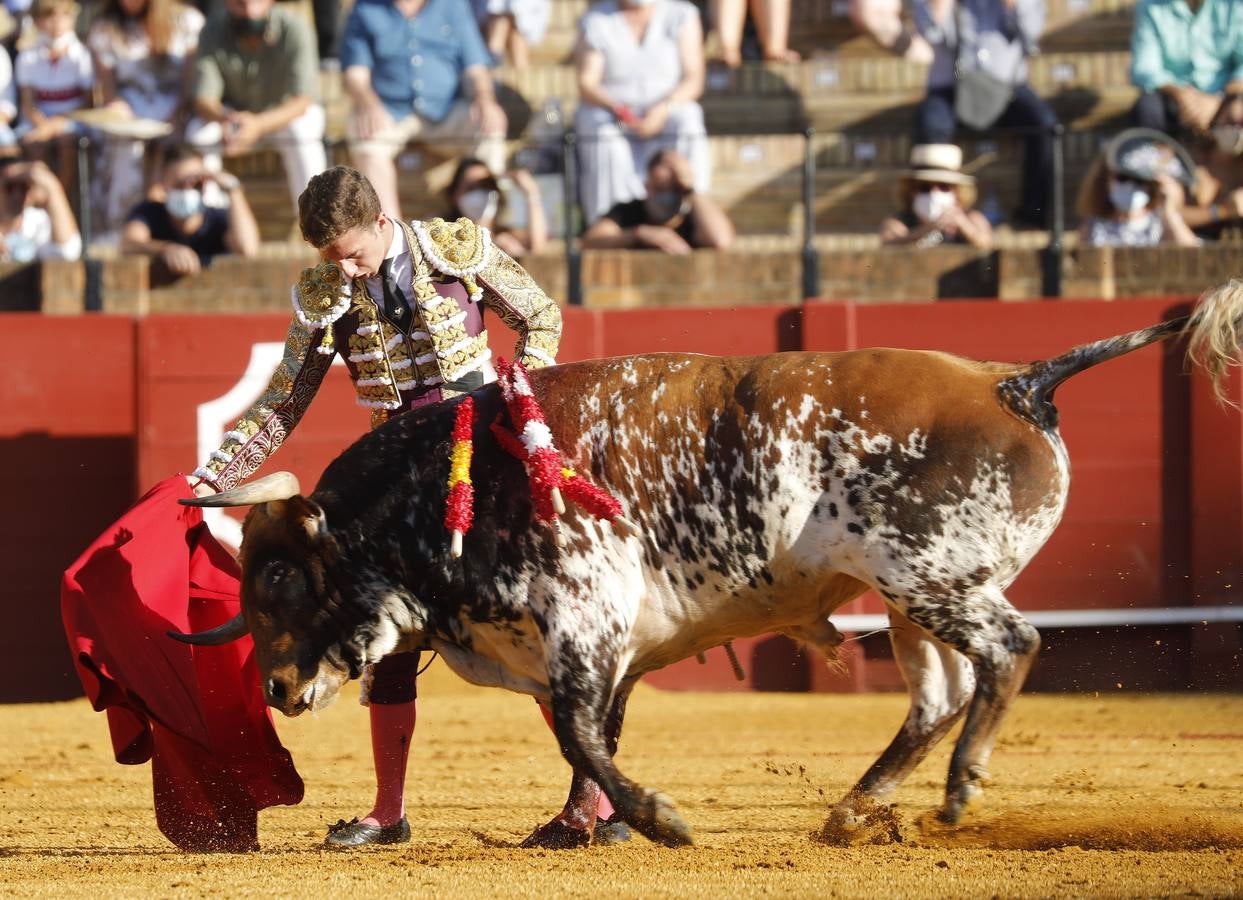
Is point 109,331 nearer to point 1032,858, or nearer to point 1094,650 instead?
point 1094,650

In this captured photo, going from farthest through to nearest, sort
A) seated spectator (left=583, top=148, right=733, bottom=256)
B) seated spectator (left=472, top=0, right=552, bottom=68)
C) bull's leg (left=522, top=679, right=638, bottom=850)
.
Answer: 1. seated spectator (left=472, top=0, right=552, bottom=68)
2. seated spectator (left=583, top=148, right=733, bottom=256)
3. bull's leg (left=522, top=679, right=638, bottom=850)

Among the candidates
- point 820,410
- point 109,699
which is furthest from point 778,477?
point 109,699

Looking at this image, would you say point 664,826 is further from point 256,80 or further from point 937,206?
point 256,80

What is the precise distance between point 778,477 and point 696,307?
3.83m

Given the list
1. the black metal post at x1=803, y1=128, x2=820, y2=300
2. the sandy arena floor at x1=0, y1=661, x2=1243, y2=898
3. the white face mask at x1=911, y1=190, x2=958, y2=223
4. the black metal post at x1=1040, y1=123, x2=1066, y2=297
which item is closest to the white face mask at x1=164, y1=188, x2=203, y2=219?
the sandy arena floor at x1=0, y1=661, x2=1243, y2=898

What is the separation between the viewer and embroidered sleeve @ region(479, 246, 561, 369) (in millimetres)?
4461

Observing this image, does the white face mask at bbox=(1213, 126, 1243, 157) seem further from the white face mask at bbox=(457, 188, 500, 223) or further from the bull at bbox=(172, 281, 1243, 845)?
the bull at bbox=(172, 281, 1243, 845)

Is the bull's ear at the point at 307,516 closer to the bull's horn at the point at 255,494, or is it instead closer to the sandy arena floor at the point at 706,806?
the bull's horn at the point at 255,494

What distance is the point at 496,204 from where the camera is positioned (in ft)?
26.8

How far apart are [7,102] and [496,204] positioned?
2.65 metres

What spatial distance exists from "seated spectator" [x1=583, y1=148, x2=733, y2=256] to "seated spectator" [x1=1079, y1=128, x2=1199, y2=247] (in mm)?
1609

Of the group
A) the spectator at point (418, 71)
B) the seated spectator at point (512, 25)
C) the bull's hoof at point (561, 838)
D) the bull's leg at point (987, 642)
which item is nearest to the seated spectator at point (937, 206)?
Result: the spectator at point (418, 71)

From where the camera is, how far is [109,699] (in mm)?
4523

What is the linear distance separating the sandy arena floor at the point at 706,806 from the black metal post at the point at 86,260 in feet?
5.82
